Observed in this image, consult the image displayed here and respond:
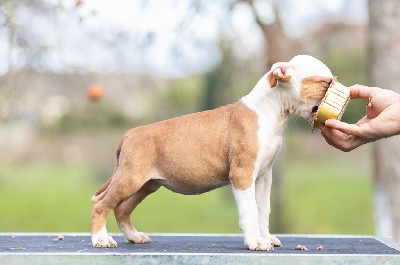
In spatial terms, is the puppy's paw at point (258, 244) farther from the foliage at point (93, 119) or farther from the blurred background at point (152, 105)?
the foliage at point (93, 119)

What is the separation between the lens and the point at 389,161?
845 centimetres

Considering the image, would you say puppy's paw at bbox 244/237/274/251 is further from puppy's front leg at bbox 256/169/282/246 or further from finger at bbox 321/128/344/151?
finger at bbox 321/128/344/151

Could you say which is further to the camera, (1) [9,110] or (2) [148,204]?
(2) [148,204]

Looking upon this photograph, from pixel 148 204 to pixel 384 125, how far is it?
53.4ft

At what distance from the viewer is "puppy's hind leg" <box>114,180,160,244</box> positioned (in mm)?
5332

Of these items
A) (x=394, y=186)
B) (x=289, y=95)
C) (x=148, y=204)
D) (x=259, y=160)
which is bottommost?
(x=148, y=204)

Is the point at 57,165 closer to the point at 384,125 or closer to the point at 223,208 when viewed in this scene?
the point at 223,208

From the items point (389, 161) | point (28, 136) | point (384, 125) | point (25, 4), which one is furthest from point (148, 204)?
point (384, 125)

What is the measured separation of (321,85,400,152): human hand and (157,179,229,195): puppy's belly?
0.67 m

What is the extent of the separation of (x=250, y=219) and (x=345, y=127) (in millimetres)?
723

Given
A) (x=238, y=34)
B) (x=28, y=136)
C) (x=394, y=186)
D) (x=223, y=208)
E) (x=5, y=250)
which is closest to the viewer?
(x=5, y=250)

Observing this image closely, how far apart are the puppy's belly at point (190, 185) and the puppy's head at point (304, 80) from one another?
1.99 feet

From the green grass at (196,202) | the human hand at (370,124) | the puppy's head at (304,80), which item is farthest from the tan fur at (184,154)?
the green grass at (196,202)

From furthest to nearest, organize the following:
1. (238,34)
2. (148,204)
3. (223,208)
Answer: (148,204) < (223,208) < (238,34)
